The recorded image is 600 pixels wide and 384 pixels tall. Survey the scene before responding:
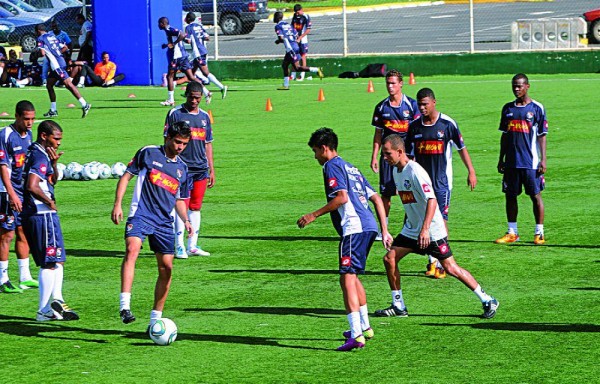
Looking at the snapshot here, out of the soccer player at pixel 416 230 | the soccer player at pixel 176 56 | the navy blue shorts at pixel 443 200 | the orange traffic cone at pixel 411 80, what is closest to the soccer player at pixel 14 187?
the soccer player at pixel 416 230

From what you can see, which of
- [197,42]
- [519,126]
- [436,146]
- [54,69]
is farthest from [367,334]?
[197,42]

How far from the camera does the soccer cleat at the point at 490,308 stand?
1115cm

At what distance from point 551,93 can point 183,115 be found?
1829 cm

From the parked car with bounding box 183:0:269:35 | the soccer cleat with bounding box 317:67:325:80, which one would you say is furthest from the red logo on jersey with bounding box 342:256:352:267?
the parked car with bounding box 183:0:269:35

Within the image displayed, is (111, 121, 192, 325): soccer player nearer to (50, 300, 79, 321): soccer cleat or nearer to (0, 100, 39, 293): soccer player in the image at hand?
(50, 300, 79, 321): soccer cleat

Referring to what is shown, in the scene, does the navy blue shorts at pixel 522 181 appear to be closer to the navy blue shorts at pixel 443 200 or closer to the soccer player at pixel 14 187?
the navy blue shorts at pixel 443 200

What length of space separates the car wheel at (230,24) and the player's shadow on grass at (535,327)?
36.0 meters

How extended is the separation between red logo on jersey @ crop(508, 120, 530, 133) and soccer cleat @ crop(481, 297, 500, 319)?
14.3 ft

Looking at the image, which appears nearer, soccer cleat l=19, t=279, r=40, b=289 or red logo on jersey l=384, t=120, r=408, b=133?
soccer cleat l=19, t=279, r=40, b=289

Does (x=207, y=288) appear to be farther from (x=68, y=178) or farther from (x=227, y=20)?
(x=227, y=20)

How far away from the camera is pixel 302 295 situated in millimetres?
12414

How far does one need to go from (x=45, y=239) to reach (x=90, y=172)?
9.49 meters

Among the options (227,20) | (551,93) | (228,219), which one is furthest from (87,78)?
(228,219)

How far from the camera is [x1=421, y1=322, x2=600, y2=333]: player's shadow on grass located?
10.8 m
